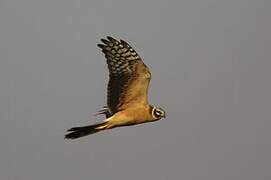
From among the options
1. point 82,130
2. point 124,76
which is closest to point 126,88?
point 124,76

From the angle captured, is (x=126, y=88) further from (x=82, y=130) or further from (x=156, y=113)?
(x=82, y=130)

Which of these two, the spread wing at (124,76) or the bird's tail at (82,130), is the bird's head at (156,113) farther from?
the bird's tail at (82,130)

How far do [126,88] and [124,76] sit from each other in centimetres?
10

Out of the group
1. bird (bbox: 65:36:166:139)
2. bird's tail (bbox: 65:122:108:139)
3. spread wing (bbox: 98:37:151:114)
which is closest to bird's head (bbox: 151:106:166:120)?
bird (bbox: 65:36:166:139)

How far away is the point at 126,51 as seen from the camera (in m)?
2.88

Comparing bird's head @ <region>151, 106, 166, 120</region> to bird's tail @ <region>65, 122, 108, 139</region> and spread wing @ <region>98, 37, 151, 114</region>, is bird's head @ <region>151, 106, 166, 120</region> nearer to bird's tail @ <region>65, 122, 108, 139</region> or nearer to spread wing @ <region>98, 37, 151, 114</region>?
spread wing @ <region>98, 37, 151, 114</region>

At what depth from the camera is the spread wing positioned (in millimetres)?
2883

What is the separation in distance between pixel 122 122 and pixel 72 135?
44 centimetres

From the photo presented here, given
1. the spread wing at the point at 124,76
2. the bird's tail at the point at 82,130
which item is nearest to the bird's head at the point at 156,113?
the spread wing at the point at 124,76

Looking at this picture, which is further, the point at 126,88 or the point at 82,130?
the point at 126,88

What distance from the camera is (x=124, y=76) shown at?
296 centimetres

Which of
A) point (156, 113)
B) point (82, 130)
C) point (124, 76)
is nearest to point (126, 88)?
point (124, 76)

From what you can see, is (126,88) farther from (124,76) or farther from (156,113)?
(156,113)

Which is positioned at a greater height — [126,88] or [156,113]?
[126,88]
